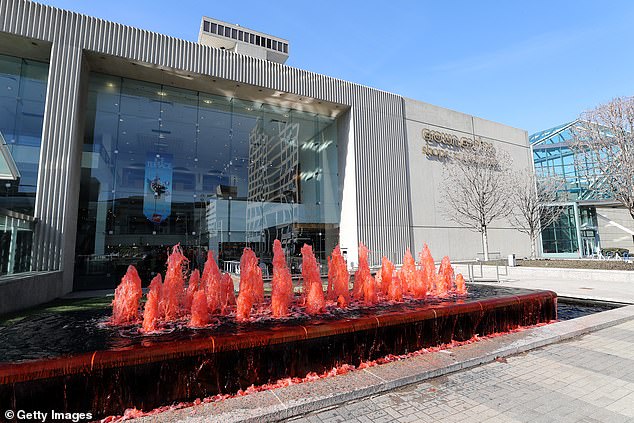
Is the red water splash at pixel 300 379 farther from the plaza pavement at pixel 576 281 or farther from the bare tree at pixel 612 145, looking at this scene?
the bare tree at pixel 612 145

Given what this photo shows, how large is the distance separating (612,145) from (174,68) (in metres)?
25.7

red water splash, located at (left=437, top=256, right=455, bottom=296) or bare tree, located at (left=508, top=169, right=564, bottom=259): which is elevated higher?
bare tree, located at (left=508, top=169, right=564, bottom=259)

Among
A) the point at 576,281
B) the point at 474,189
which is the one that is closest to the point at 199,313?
the point at 576,281

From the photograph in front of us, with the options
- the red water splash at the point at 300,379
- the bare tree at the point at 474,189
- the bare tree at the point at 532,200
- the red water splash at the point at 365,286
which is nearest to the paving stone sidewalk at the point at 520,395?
the red water splash at the point at 300,379

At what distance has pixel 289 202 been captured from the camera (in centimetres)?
1991

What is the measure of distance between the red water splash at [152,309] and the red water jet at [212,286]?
1092 mm

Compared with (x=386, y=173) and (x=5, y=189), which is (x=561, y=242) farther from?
(x=5, y=189)

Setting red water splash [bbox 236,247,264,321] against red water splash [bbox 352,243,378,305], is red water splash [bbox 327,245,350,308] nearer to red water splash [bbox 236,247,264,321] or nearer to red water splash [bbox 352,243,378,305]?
red water splash [bbox 352,243,378,305]

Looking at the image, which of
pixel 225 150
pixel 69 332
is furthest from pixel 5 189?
pixel 69 332

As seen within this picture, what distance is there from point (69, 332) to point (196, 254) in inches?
453

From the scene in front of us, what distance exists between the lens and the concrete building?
505 inches

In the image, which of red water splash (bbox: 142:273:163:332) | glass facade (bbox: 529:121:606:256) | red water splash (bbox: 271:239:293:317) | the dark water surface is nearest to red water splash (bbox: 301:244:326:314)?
the dark water surface

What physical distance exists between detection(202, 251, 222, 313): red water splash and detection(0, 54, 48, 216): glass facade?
10262 mm

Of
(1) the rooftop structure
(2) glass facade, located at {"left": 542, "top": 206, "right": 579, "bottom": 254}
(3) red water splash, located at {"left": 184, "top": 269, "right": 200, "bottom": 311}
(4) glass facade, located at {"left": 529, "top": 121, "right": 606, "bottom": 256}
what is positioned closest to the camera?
(3) red water splash, located at {"left": 184, "top": 269, "right": 200, "bottom": 311}
